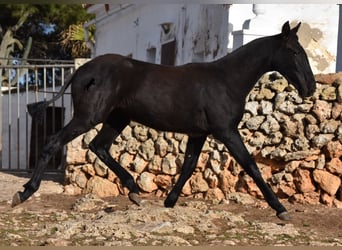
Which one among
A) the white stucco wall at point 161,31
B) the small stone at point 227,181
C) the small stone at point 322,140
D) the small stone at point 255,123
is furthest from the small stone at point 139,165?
the white stucco wall at point 161,31

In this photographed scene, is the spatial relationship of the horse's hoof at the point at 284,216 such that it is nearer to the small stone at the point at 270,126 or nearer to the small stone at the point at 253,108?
the small stone at the point at 270,126

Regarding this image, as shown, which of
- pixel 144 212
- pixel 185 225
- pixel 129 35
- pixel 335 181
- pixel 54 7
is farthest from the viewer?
pixel 54 7

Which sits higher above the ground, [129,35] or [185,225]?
[129,35]

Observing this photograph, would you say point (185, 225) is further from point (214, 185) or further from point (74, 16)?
point (74, 16)

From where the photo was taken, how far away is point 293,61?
7555mm

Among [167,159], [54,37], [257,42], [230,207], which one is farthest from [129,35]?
[54,37]

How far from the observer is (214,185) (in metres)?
10.0

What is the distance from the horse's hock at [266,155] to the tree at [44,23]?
47.0 feet

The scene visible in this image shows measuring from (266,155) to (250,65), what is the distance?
233 cm

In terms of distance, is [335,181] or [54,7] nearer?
[335,181]

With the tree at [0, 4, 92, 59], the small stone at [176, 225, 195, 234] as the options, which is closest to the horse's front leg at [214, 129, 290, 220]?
the small stone at [176, 225, 195, 234]

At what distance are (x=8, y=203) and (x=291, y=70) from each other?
170 inches

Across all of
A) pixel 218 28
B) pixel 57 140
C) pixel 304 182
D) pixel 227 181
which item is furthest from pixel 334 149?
pixel 218 28

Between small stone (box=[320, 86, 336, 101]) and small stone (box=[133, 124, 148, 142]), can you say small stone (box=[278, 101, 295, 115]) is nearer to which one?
small stone (box=[320, 86, 336, 101])
